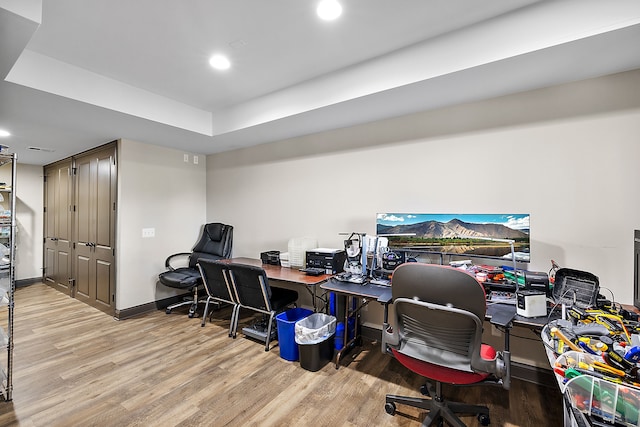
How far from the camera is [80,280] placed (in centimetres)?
454

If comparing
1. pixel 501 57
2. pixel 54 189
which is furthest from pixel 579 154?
pixel 54 189

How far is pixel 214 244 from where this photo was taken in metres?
4.39

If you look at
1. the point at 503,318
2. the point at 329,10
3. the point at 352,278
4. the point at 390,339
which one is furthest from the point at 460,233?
the point at 329,10

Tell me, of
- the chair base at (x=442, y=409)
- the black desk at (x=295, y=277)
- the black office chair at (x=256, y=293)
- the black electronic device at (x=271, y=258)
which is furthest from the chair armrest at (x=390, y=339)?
the black electronic device at (x=271, y=258)

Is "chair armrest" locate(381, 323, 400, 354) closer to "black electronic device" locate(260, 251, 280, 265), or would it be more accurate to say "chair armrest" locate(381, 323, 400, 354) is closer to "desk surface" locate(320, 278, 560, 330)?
"desk surface" locate(320, 278, 560, 330)

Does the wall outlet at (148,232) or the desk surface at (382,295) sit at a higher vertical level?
the wall outlet at (148,232)

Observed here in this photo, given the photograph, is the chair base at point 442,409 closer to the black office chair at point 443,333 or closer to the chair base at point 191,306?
the black office chair at point 443,333

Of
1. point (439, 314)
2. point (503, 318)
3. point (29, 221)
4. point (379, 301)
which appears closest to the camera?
point (439, 314)

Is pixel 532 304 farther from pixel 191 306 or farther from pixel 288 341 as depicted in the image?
pixel 191 306

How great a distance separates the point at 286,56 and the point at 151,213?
302 centimetres

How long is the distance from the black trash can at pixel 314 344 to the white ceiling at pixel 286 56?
6.77ft

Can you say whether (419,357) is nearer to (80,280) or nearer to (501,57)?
(501,57)

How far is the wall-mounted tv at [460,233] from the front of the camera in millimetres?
2332

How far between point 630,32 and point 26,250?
8.61 meters
